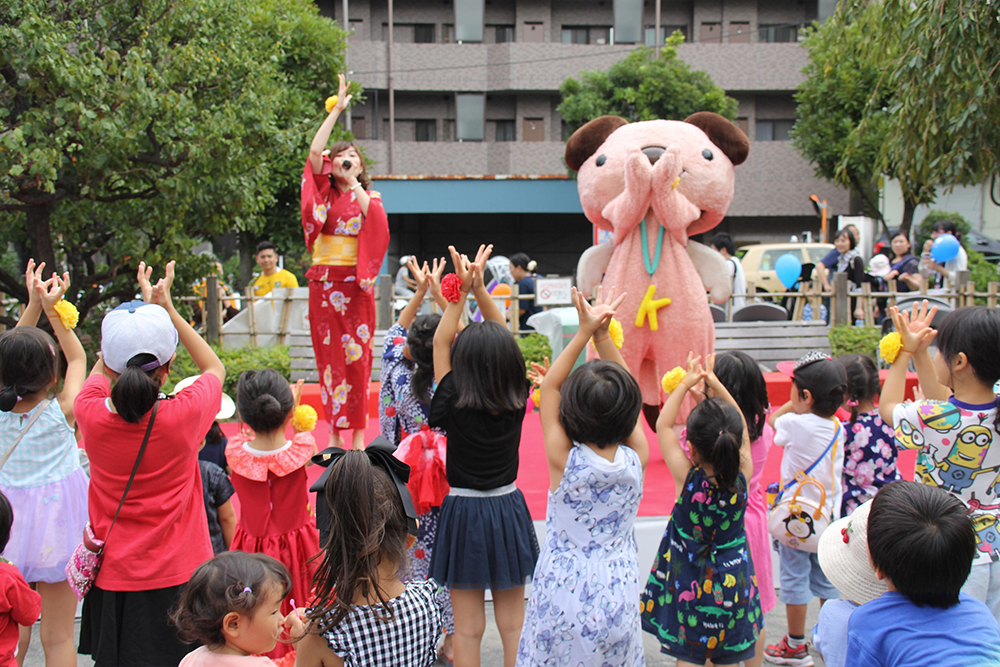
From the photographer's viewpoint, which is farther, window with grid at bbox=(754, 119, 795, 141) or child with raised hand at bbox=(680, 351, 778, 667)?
window with grid at bbox=(754, 119, 795, 141)

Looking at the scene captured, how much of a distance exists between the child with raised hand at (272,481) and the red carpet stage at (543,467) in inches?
61.3

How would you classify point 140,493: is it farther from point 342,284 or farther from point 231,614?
point 342,284

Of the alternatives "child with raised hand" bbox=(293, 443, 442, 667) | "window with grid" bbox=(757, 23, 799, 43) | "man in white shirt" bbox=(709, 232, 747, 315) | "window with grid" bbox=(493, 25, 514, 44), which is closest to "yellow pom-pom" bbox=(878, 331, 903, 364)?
"child with raised hand" bbox=(293, 443, 442, 667)

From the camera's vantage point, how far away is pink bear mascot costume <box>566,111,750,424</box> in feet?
14.7

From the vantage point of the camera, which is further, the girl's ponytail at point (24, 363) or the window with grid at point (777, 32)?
the window with grid at point (777, 32)

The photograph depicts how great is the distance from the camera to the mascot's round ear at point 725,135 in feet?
16.1

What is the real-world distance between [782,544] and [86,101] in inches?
202

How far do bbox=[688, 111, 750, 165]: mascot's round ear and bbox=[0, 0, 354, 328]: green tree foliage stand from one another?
3541 millimetres

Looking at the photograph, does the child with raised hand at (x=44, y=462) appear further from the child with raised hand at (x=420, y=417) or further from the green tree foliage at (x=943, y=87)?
the green tree foliage at (x=943, y=87)

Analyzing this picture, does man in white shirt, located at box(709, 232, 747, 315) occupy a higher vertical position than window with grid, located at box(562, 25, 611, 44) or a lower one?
lower

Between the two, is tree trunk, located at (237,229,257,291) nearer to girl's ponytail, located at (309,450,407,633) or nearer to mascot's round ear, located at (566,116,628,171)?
mascot's round ear, located at (566,116,628,171)

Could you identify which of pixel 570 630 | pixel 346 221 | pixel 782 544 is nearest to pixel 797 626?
pixel 782 544

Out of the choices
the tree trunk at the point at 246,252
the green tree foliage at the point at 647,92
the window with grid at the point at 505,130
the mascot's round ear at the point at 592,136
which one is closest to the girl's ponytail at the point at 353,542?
the mascot's round ear at the point at 592,136

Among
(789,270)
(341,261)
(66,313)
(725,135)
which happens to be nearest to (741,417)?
(66,313)
